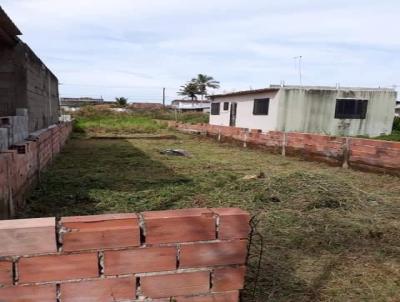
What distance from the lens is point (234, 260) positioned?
70.2 inches

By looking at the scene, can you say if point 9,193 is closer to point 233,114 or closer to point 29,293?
point 29,293

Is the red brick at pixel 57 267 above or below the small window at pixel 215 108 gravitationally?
below

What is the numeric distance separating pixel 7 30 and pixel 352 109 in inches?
614

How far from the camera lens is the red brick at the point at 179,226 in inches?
64.4

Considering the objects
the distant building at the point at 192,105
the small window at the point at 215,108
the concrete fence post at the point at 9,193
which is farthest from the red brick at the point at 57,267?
the distant building at the point at 192,105

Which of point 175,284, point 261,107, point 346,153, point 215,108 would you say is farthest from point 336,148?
point 215,108

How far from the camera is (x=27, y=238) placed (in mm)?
1490

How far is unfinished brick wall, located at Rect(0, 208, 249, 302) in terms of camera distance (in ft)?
4.97

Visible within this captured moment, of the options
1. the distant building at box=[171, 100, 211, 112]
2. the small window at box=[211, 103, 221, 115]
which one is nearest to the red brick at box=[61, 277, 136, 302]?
the small window at box=[211, 103, 221, 115]

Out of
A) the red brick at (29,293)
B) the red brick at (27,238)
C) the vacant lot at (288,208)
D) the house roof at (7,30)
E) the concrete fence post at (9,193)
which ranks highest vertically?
the house roof at (7,30)

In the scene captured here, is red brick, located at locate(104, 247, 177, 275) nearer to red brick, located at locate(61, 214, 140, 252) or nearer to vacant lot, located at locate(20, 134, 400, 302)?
red brick, located at locate(61, 214, 140, 252)

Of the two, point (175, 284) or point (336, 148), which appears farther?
point (336, 148)

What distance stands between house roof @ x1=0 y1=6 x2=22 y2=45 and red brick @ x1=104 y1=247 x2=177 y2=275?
3.76m

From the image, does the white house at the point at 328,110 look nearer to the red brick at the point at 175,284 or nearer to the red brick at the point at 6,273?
the red brick at the point at 175,284
